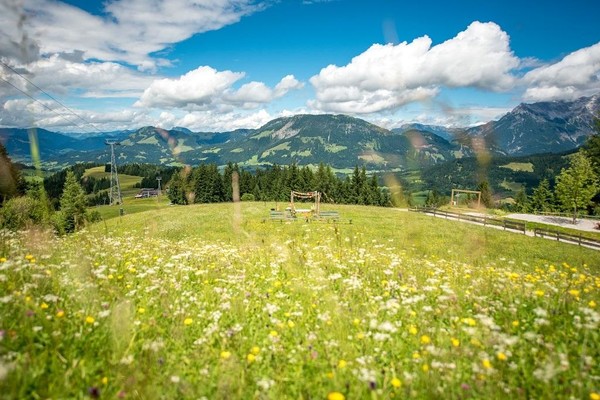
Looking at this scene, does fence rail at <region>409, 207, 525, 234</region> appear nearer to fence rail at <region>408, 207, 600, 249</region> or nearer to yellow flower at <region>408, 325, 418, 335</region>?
fence rail at <region>408, 207, 600, 249</region>

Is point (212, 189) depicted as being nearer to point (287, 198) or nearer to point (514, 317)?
point (287, 198)

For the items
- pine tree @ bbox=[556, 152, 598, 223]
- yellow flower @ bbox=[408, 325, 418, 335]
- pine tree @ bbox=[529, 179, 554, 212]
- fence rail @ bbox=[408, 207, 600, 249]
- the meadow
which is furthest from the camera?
pine tree @ bbox=[529, 179, 554, 212]

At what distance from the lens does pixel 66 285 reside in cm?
566

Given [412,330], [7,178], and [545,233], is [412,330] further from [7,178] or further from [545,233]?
[7,178]


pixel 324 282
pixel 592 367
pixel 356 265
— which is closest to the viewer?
pixel 592 367

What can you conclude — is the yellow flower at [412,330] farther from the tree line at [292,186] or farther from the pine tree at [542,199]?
the pine tree at [542,199]

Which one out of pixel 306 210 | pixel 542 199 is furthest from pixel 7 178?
pixel 542 199

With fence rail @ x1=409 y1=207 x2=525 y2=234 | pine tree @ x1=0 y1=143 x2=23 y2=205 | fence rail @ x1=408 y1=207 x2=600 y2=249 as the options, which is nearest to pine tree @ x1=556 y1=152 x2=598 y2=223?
fence rail @ x1=408 y1=207 x2=600 y2=249

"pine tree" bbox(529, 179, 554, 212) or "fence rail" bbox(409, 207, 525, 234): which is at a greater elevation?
"fence rail" bbox(409, 207, 525, 234)

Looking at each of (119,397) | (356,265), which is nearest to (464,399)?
(119,397)

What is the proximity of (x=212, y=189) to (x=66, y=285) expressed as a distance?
96781 millimetres

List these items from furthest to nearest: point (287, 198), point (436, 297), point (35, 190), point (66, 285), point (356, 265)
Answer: point (287, 198), point (35, 190), point (356, 265), point (436, 297), point (66, 285)

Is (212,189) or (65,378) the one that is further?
(212,189)

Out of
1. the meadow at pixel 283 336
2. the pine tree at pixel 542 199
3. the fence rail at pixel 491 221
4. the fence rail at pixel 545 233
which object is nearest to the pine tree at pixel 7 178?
the meadow at pixel 283 336
